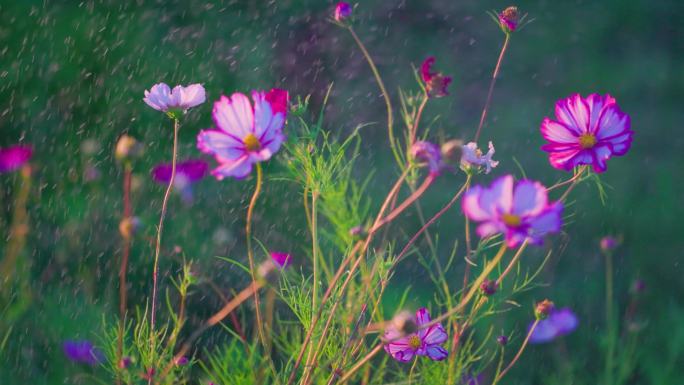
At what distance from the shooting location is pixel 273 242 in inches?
64.8

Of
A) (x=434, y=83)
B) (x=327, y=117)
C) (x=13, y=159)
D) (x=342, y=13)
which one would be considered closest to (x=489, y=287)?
(x=434, y=83)

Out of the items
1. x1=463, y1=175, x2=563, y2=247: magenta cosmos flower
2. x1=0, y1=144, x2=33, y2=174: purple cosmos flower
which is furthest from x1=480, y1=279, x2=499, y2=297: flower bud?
x1=0, y1=144, x2=33, y2=174: purple cosmos flower

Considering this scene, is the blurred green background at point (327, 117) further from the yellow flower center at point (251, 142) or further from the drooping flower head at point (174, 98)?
the yellow flower center at point (251, 142)

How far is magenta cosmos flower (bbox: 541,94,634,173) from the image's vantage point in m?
0.74

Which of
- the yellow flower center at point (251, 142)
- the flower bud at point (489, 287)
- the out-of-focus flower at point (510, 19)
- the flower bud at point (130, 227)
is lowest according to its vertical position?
the flower bud at point (130, 227)

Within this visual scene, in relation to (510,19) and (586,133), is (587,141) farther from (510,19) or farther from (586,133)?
(510,19)

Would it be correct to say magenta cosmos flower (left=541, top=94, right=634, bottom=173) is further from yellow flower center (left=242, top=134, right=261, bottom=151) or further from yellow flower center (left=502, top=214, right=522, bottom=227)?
yellow flower center (left=242, top=134, right=261, bottom=151)

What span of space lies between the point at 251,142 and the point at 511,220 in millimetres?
201

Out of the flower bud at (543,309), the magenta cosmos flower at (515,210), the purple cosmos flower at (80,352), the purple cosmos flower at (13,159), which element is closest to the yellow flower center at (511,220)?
the magenta cosmos flower at (515,210)

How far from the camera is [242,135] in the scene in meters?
0.64

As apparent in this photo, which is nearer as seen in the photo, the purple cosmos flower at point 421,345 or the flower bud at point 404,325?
the flower bud at point 404,325

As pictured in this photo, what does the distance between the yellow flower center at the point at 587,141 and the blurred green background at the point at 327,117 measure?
64 cm

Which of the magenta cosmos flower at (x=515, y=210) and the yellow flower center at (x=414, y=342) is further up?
the magenta cosmos flower at (x=515, y=210)

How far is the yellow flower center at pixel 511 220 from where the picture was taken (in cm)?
58
